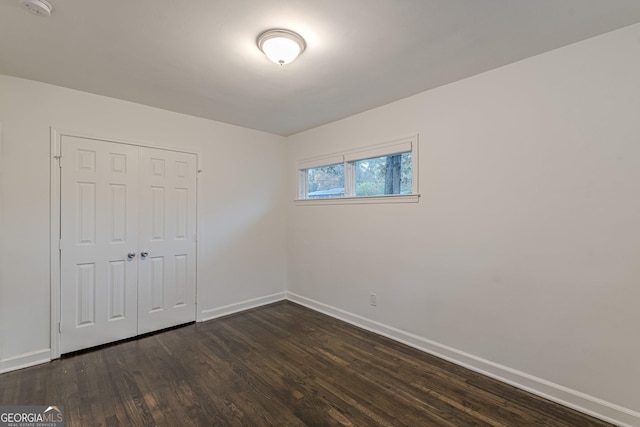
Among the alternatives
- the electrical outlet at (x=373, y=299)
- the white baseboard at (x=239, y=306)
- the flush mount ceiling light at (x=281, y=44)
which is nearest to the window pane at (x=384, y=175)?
the electrical outlet at (x=373, y=299)

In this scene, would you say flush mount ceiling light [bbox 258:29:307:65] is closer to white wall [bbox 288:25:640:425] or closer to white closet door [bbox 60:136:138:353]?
white wall [bbox 288:25:640:425]

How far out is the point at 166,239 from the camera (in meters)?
3.32

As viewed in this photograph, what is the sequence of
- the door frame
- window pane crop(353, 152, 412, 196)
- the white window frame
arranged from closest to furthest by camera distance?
1. the door frame
2. the white window frame
3. window pane crop(353, 152, 412, 196)

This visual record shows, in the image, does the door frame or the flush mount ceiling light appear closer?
the flush mount ceiling light

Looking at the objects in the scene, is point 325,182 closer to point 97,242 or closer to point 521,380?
point 97,242

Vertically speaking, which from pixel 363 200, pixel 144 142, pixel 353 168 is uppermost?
pixel 144 142

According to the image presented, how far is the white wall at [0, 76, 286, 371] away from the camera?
2.46 m

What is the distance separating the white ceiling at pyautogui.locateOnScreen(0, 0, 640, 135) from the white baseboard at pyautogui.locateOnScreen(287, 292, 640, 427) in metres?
2.48

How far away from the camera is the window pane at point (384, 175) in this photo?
308cm

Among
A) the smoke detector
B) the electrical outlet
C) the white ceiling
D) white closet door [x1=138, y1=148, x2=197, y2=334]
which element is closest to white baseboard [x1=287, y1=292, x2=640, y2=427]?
the electrical outlet

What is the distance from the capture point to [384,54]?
2141 mm

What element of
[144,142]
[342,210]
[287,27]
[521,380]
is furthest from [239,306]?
[287,27]

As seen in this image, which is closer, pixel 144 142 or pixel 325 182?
pixel 144 142

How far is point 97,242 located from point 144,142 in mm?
1170
